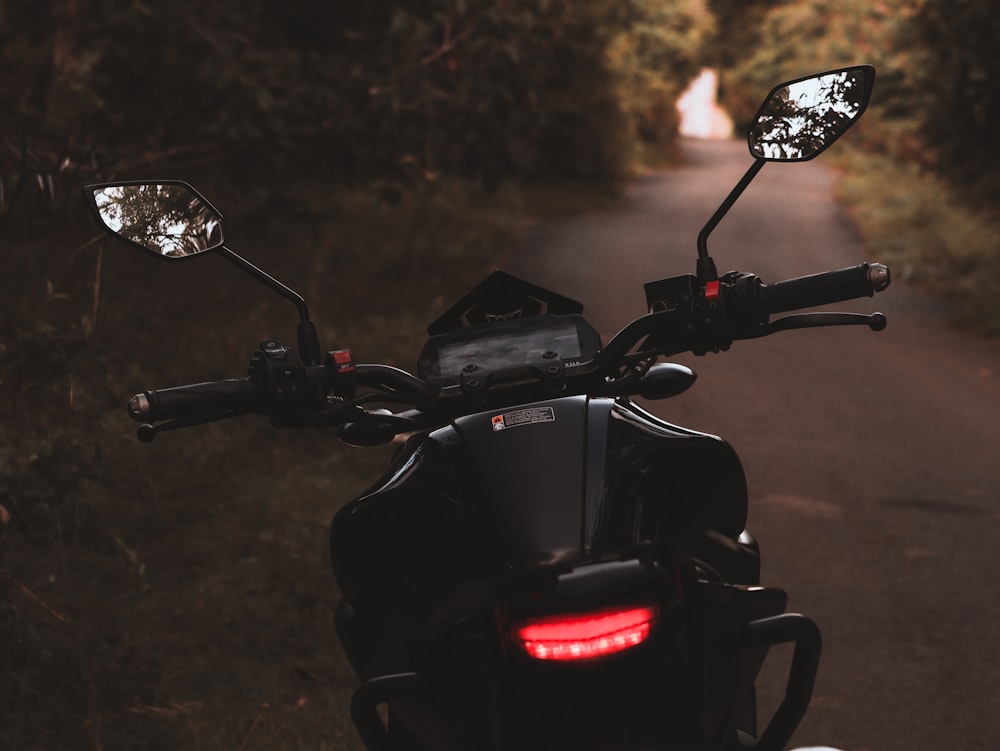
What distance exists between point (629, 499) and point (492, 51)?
8.49 meters

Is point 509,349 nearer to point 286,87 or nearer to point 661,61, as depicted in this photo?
point 286,87

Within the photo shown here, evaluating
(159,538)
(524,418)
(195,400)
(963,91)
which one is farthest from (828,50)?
(524,418)

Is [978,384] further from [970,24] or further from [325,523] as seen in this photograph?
[970,24]

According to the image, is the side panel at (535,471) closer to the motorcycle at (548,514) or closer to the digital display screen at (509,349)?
the motorcycle at (548,514)

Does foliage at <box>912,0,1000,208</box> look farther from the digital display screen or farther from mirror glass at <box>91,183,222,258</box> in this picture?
mirror glass at <box>91,183,222,258</box>

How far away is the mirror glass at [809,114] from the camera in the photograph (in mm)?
2760

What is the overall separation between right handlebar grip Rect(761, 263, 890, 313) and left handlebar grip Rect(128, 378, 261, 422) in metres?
1.02

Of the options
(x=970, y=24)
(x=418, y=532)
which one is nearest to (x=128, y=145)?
(x=418, y=532)

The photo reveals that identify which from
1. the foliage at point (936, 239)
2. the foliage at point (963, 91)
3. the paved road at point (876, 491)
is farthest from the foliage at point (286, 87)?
the foliage at point (963, 91)

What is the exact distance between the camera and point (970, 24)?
56.2 ft

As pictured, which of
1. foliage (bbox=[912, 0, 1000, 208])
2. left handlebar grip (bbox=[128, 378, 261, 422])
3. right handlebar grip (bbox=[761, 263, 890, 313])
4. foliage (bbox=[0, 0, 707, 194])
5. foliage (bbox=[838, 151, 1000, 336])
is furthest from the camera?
foliage (bbox=[912, 0, 1000, 208])

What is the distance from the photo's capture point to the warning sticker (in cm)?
212

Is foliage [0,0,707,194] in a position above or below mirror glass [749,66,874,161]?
above

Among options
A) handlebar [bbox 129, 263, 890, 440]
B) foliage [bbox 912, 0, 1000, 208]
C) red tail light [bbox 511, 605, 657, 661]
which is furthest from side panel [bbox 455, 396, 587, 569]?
foliage [bbox 912, 0, 1000, 208]
